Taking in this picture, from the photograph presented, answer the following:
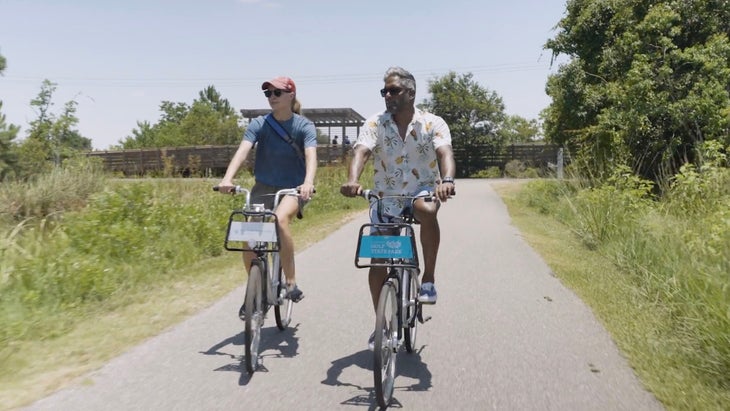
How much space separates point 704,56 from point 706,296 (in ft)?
44.1

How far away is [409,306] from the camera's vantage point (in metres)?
4.45

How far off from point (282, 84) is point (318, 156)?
35417 mm

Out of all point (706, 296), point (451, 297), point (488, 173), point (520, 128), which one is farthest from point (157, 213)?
point (520, 128)

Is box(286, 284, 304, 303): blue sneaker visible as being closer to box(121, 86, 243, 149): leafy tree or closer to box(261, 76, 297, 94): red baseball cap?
box(261, 76, 297, 94): red baseball cap

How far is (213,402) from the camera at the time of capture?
12.5 feet

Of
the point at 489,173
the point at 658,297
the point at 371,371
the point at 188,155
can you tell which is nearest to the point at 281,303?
the point at 371,371

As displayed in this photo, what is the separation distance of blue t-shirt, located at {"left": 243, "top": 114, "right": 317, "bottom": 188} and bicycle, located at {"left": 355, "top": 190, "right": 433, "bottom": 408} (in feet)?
3.90

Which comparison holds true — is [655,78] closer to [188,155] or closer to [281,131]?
[281,131]

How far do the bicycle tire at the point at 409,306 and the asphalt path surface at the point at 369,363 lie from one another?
0.43ft

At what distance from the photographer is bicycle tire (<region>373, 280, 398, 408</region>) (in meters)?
3.57

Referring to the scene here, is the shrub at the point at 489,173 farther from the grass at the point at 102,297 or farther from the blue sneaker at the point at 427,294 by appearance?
the blue sneaker at the point at 427,294

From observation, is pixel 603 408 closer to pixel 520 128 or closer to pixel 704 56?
pixel 704 56

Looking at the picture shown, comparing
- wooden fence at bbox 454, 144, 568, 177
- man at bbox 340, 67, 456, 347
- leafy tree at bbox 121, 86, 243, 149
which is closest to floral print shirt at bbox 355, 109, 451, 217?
man at bbox 340, 67, 456, 347

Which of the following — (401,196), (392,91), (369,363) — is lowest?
(369,363)
